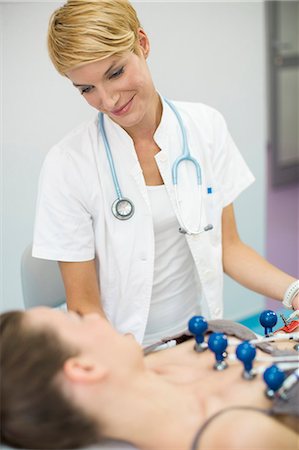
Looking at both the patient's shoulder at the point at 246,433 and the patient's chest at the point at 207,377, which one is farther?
the patient's chest at the point at 207,377

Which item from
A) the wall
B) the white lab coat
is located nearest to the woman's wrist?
the white lab coat

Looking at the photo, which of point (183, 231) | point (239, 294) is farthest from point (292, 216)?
point (183, 231)

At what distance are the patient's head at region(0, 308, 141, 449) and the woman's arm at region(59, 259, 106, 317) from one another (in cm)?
40

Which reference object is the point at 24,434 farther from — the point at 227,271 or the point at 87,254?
the point at 227,271

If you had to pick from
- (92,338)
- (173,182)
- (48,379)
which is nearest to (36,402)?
(48,379)

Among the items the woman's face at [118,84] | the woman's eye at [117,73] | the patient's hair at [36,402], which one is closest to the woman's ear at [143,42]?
the woman's face at [118,84]

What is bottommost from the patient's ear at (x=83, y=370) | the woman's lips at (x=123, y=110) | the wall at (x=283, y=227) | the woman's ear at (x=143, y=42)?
the wall at (x=283, y=227)

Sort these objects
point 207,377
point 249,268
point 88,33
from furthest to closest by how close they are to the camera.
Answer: point 249,268
point 88,33
point 207,377

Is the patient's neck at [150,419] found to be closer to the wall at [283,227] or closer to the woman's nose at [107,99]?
the woman's nose at [107,99]

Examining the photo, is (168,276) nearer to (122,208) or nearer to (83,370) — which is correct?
(122,208)

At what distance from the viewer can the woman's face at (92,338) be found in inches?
40.8

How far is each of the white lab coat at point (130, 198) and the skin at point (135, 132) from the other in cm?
3

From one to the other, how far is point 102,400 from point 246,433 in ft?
0.77

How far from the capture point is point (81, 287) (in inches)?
57.6
